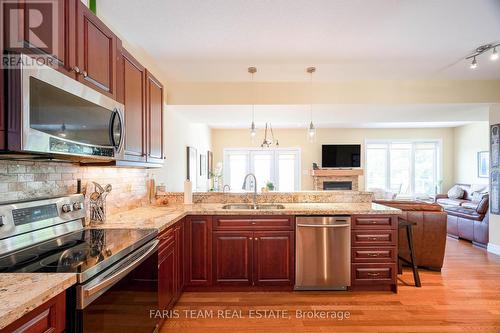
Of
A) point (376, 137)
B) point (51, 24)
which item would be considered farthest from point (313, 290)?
point (376, 137)

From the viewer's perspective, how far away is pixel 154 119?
268cm

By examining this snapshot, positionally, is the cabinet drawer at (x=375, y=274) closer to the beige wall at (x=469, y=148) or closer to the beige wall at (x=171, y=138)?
the beige wall at (x=171, y=138)

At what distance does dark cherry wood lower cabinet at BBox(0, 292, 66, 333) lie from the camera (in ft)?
2.89

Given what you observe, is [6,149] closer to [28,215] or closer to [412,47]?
[28,215]

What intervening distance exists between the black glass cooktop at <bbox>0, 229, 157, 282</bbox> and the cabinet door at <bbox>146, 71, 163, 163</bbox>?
0.91 m

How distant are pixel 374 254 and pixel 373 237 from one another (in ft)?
0.59

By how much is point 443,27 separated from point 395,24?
1.51ft

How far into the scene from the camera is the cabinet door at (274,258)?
9.11 ft

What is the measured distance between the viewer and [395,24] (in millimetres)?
2381

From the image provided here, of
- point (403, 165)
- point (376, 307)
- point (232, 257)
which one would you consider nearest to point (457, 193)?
point (403, 165)

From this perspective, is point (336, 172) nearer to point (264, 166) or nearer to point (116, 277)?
point (264, 166)

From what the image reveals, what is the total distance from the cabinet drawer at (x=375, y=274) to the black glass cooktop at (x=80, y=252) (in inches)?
83.6

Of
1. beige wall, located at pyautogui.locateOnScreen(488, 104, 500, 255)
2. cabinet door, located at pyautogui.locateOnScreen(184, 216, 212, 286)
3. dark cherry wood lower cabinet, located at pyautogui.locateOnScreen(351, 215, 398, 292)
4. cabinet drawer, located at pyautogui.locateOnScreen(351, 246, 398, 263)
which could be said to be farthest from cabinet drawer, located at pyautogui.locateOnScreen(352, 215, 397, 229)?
beige wall, located at pyautogui.locateOnScreen(488, 104, 500, 255)

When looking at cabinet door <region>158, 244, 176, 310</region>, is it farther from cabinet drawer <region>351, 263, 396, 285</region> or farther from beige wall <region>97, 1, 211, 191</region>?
cabinet drawer <region>351, 263, 396, 285</region>
